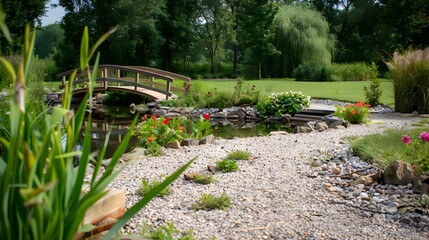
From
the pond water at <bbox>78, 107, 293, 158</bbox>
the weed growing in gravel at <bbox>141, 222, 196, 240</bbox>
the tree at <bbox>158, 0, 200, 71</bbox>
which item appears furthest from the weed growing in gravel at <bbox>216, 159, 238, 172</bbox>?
the tree at <bbox>158, 0, 200, 71</bbox>

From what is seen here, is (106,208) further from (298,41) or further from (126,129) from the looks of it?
(298,41)

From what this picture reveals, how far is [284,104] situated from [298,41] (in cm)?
1288

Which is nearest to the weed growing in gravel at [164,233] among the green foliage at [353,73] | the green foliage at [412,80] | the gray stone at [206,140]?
the gray stone at [206,140]

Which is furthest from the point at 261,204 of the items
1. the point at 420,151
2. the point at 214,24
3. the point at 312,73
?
the point at 214,24

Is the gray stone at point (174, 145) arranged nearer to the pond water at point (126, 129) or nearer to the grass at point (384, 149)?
the pond water at point (126, 129)

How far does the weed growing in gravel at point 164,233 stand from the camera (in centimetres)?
255

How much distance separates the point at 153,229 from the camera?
2828mm

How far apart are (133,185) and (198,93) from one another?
30.2ft

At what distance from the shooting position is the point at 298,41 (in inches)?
893

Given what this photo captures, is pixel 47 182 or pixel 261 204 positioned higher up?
pixel 47 182

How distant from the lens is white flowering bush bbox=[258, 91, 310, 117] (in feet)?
34.7

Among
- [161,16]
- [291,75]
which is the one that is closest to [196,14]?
[161,16]

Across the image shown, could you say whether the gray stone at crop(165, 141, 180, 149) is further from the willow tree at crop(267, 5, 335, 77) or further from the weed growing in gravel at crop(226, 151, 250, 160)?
the willow tree at crop(267, 5, 335, 77)

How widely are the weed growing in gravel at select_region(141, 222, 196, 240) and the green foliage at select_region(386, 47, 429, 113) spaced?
7980 millimetres
